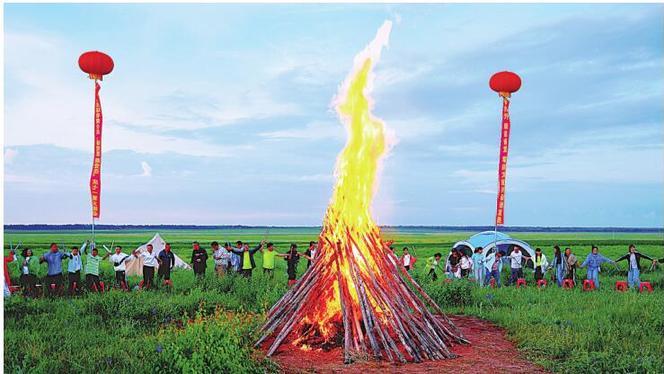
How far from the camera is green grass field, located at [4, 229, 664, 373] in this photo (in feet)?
22.5

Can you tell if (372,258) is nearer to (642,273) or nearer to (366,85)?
(366,85)

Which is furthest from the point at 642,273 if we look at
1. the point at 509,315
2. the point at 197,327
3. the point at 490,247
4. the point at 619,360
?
the point at 197,327

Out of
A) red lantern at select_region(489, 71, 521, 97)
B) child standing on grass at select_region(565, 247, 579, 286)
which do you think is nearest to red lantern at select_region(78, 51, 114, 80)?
red lantern at select_region(489, 71, 521, 97)

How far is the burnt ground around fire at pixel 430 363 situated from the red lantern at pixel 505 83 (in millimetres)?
8810

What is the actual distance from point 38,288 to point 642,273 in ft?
58.7

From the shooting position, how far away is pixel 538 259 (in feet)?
52.5

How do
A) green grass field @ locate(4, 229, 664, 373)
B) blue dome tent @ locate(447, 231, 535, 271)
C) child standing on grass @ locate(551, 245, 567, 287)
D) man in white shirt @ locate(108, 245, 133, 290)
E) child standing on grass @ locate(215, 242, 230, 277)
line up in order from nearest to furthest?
green grass field @ locate(4, 229, 664, 373), man in white shirt @ locate(108, 245, 133, 290), child standing on grass @ locate(215, 242, 230, 277), child standing on grass @ locate(551, 245, 567, 287), blue dome tent @ locate(447, 231, 535, 271)

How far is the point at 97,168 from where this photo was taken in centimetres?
1424

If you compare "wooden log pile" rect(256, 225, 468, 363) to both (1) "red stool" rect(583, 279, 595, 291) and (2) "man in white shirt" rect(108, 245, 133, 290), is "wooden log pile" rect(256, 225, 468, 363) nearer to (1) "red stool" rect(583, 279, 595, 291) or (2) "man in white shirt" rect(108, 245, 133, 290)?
(2) "man in white shirt" rect(108, 245, 133, 290)

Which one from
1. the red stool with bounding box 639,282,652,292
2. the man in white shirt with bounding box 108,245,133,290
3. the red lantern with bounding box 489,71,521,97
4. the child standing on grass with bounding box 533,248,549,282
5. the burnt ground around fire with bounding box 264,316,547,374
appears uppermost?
the red lantern with bounding box 489,71,521,97

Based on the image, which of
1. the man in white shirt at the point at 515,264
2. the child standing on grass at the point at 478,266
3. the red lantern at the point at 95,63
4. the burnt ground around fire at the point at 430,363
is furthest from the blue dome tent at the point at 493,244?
the red lantern at the point at 95,63

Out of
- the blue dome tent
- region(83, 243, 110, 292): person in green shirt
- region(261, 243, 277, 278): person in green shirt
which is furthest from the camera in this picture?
the blue dome tent

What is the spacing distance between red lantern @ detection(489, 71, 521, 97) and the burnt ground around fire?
881cm

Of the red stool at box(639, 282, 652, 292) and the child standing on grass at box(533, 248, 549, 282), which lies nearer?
the red stool at box(639, 282, 652, 292)
